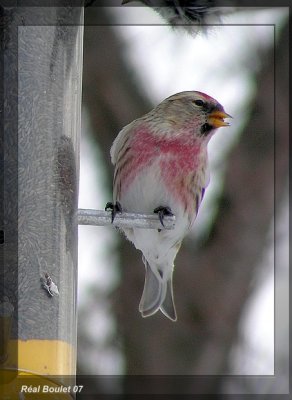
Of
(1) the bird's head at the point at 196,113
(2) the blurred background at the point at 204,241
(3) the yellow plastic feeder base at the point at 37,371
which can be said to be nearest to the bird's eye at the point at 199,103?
(1) the bird's head at the point at 196,113

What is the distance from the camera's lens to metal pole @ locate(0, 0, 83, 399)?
295cm

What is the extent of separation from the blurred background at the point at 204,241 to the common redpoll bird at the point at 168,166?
136cm

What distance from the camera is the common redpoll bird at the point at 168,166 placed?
3.56 metres

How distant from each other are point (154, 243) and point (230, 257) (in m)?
1.69

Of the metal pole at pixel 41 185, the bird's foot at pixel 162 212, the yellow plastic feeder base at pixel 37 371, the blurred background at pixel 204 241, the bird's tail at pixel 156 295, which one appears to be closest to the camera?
the yellow plastic feeder base at pixel 37 371

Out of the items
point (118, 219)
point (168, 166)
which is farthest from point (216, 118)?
point (118, 219)

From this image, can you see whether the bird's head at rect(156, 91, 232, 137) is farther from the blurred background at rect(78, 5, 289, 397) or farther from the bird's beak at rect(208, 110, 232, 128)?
the blurred background at rect(78, 5, 289, 397)

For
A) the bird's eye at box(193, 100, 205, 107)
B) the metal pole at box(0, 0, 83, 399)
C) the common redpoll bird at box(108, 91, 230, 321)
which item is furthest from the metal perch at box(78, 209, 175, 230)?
the bird's eye at box(193, 100, 205, 107)

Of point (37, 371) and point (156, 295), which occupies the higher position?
point (156, 295)

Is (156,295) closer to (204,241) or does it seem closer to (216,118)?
(216,118)

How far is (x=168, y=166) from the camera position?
141 inches

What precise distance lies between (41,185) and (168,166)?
595mm

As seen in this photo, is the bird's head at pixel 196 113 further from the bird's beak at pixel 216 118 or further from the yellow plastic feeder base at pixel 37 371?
the yellow plastic feeder base at pixel 37 371

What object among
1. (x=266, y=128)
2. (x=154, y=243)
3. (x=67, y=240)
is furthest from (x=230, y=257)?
(x=67, y=240)
